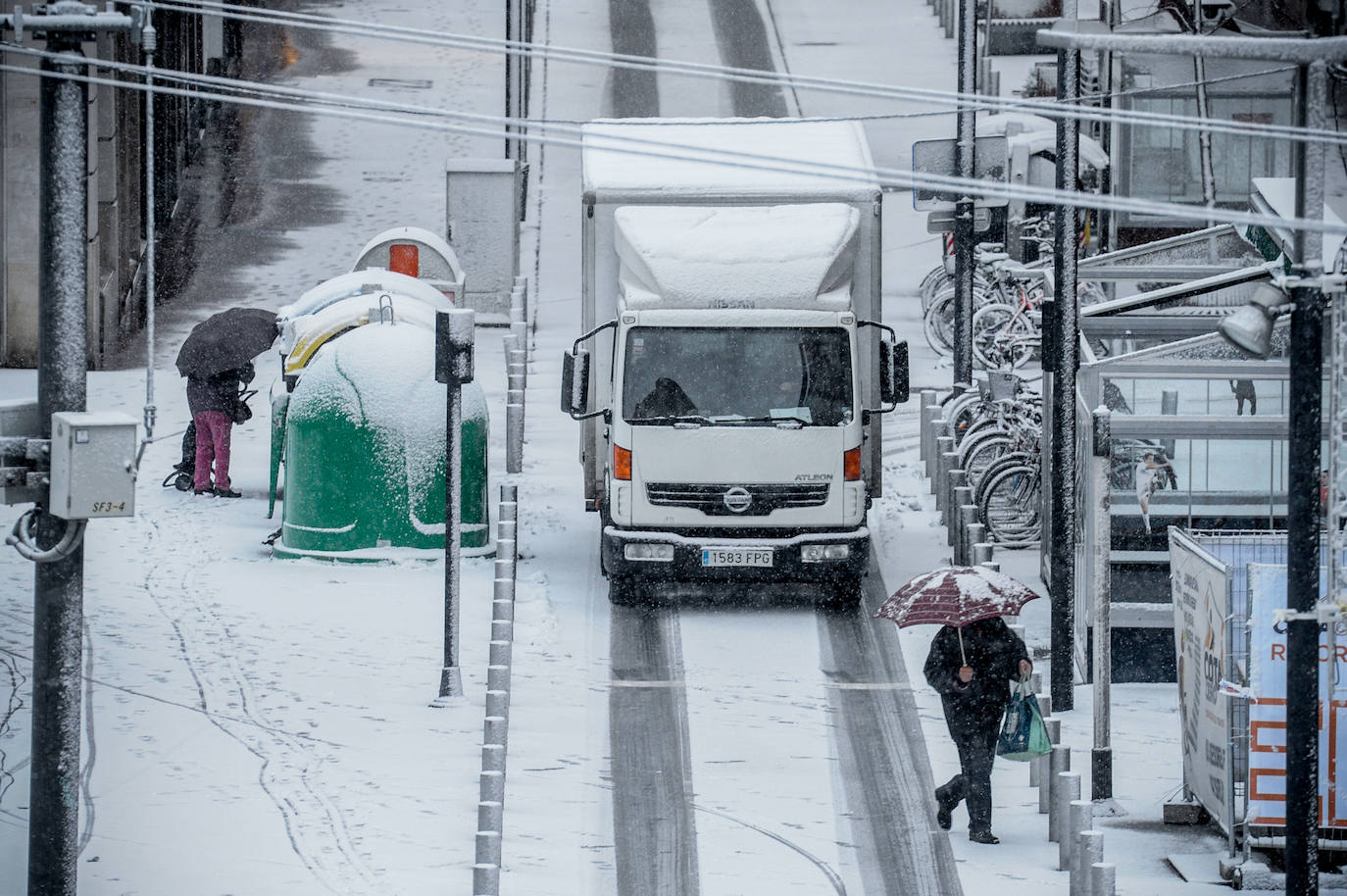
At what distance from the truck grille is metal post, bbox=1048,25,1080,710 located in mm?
2545

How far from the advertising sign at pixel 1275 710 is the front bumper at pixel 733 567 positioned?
5.25m

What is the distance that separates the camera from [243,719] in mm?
13734

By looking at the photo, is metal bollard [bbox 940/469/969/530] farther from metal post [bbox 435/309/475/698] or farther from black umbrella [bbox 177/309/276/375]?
black umbrella [bbox 177/309/276/375]

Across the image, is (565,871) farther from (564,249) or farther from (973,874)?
(564,249)

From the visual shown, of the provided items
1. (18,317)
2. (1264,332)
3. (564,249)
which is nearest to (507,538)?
(1264,332)

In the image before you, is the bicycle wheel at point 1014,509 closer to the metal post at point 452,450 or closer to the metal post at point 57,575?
the metal post at point 452,450

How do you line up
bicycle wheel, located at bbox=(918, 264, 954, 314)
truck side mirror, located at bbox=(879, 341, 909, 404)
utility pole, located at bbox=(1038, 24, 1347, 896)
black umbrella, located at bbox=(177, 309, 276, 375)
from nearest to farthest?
1. utility pole, located at bbox=(1038, 24, 1347, 896)
2. truck side mirror, located at bbox=(879, 341, 909, 404)
3. black umbrella, located at bbox=(177, 309, 276, 375)
4. bicycle wheel, located at bbox=(918, 264, 954, 314)

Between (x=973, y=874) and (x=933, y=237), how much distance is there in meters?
21.0

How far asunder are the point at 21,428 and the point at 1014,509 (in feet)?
37.2

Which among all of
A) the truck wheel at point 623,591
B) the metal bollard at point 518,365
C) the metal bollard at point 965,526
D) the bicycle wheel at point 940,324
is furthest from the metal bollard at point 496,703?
the bicycle wheel at point 940,324

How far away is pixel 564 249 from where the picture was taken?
3108 cm

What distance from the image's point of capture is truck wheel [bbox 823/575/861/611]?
16891mm

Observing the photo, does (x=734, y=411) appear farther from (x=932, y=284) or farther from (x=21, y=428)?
(x=932, y=284)

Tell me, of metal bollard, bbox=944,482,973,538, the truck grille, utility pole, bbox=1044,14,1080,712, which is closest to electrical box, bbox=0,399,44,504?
utility pole, bbox=1044,14,1080,712
